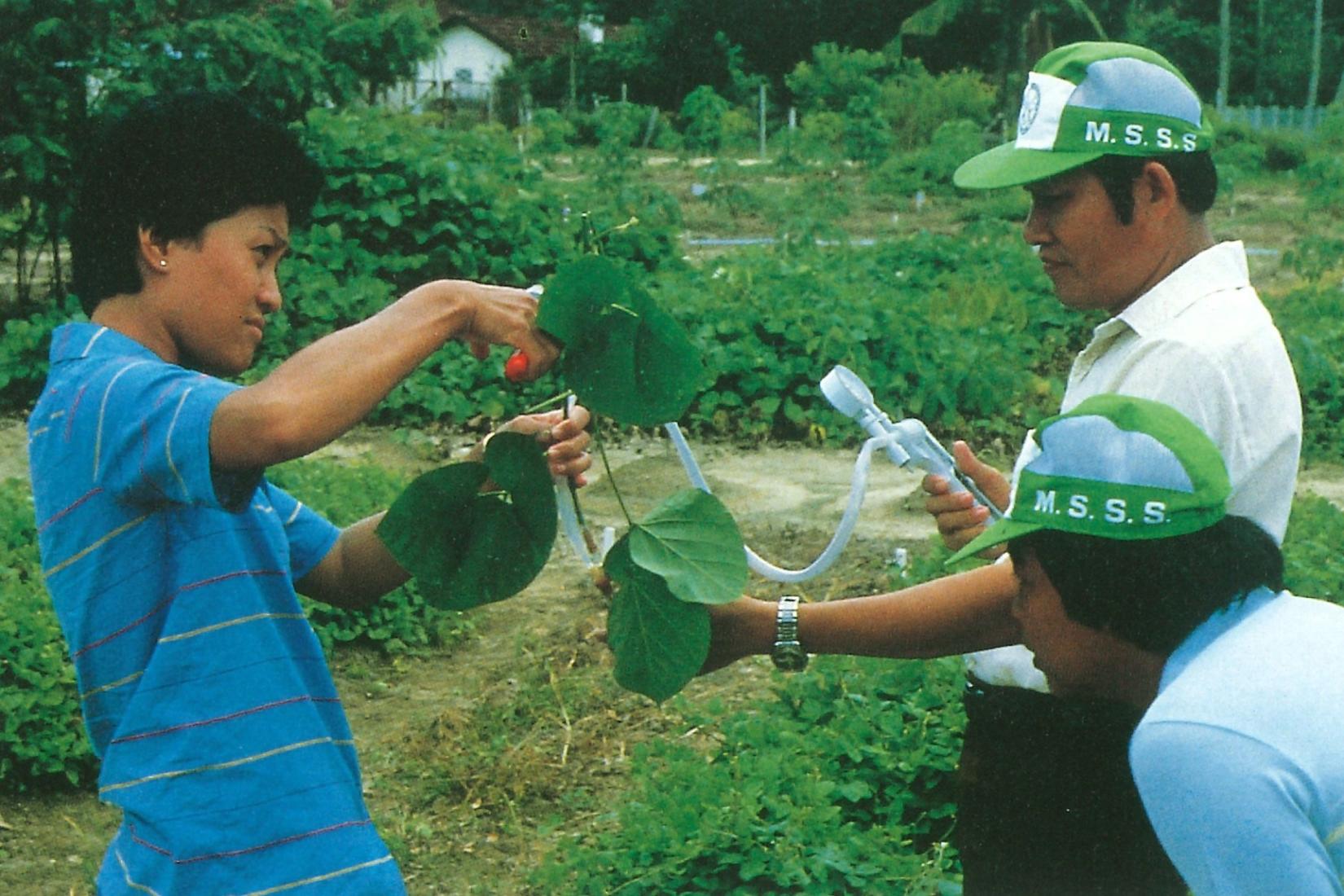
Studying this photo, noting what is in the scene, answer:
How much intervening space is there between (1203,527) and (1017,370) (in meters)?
6.41

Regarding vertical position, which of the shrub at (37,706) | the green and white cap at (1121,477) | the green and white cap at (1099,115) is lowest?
the shrub at (37,706)

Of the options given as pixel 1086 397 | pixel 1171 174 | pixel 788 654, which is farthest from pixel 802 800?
pixel 1171 174

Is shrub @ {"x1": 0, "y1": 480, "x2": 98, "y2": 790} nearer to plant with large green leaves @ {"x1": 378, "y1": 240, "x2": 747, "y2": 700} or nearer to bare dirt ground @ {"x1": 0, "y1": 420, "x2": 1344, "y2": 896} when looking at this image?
bare dirt ground @ {"x1": 0, "y1": 420, "x2": 1344, "y2": 896}

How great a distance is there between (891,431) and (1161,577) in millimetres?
653

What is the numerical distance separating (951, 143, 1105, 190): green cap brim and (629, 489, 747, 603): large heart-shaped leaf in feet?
2.06

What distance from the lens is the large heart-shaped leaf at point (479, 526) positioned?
227cm

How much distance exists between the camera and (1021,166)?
7.88 ft

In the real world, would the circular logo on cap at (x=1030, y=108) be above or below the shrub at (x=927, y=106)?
above

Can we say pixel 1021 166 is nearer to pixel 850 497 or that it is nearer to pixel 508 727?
pixel 850 497

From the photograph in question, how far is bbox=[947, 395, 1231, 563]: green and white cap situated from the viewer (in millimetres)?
1915

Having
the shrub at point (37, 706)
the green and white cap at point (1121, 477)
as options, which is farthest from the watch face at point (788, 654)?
the shrub at point (37, 706)

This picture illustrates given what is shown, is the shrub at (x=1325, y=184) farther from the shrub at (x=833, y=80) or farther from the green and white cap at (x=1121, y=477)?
the green and white cap at (x=1121, y=477)

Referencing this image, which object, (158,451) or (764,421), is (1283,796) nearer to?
(158,451)

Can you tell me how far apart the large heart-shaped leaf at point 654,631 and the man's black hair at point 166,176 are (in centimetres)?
75
